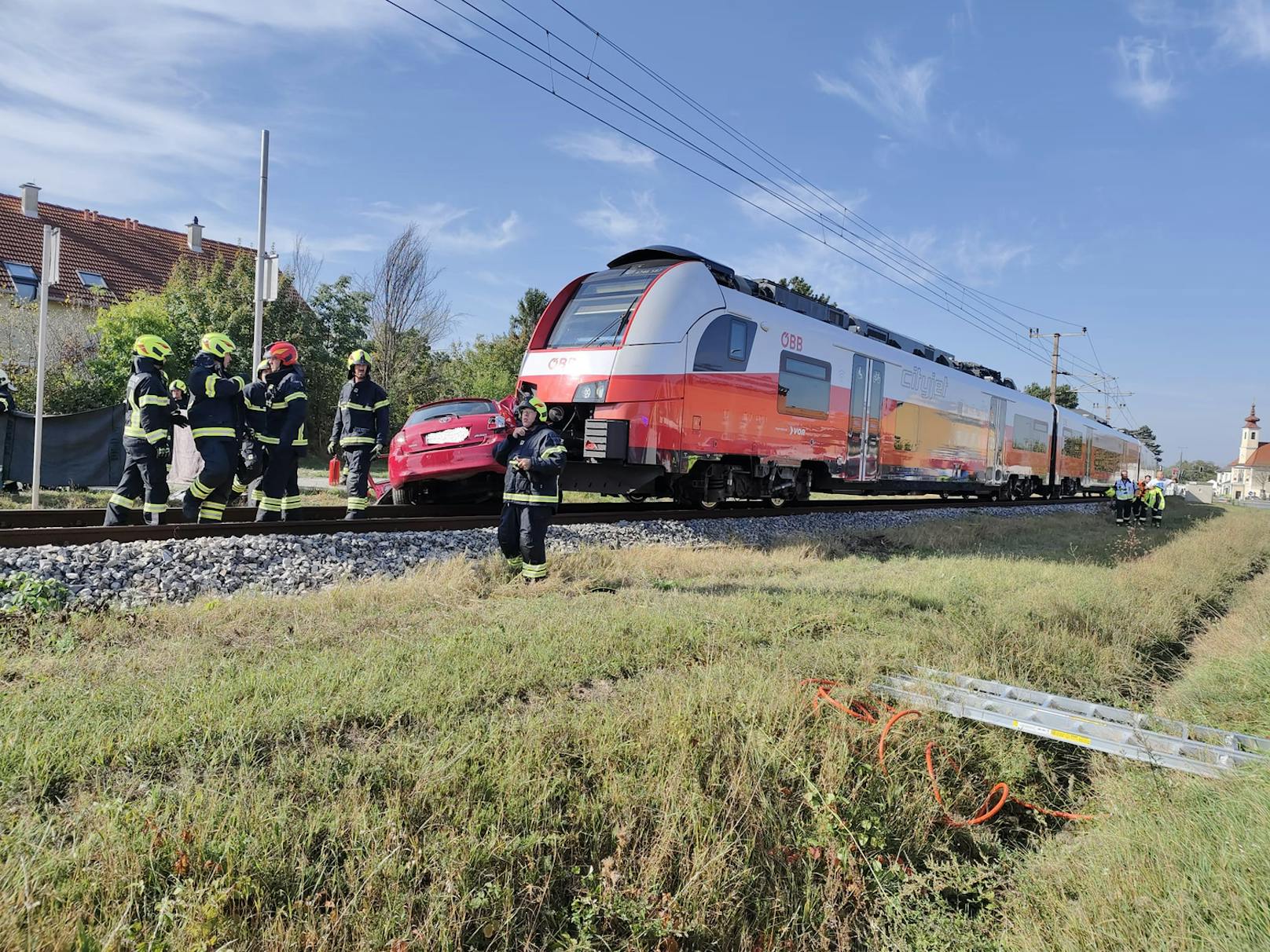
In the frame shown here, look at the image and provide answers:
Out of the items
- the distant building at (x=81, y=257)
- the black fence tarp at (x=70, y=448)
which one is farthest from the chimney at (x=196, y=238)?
the black fence tarp at (x=70, y=448)

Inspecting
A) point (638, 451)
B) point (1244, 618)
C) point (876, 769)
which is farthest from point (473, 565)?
point (1244, 618)

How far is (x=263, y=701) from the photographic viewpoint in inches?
133

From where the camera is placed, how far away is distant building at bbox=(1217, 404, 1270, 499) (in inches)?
4375

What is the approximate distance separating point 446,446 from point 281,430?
203cm

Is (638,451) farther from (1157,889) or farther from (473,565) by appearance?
(1157,889)

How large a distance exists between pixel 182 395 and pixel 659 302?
17.7 feet

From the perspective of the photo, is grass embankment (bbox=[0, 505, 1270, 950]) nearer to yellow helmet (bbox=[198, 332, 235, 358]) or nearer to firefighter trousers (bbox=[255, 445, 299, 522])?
firefighter trousers (bbox=[255, 445, 299, 522])

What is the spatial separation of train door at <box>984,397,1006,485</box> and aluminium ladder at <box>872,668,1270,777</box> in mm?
16590

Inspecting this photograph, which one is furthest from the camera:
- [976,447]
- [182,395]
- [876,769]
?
[976,447]

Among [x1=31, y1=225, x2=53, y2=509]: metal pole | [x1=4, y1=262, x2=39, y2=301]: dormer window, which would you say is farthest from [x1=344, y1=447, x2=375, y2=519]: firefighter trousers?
[x1=4, y1=262, x2=39, y2=301]: dormer window

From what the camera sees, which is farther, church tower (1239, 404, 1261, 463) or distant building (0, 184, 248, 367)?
church tower (1239, 404, 1261, 463)

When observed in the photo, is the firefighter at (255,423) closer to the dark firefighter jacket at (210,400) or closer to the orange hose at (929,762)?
the dark firefighter jacket at (210,400)

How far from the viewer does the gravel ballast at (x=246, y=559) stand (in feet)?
17.2

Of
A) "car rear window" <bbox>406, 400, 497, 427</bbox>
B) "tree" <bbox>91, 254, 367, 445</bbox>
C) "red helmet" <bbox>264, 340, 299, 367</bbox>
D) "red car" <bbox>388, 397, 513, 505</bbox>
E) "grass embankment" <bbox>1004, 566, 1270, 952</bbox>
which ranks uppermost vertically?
"tree" <bbox>91, 254, 367, 445</bbox>
